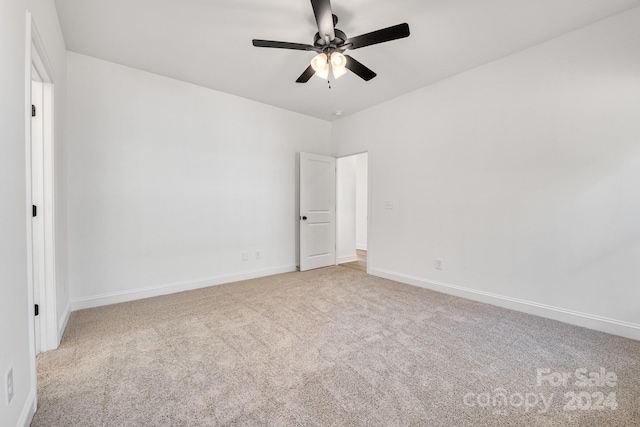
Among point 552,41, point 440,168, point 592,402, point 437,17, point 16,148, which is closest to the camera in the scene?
point 16,148

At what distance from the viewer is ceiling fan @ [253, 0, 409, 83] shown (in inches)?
76.3

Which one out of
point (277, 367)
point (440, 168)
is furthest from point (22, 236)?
point (440, 168)

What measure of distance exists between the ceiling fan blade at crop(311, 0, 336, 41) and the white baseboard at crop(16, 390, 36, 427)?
9.20ft

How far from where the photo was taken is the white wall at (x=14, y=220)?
1.16 metres

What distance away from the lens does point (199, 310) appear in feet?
9.52

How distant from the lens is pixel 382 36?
6.75 ft

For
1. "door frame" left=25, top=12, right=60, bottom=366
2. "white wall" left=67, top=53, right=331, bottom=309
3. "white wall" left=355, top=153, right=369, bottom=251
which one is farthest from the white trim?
"white wall" left=355, top=153, right=369, bottom=251

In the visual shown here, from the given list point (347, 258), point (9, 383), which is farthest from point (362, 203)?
point (9, 383)

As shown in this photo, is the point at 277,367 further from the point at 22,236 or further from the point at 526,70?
the point at 526,70

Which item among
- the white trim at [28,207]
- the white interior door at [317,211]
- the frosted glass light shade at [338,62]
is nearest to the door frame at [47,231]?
the white trim at [28,207]

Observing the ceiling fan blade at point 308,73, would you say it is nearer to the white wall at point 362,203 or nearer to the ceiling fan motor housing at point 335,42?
the ceiling fan motor housing at point 335,42

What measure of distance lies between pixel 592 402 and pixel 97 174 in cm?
456

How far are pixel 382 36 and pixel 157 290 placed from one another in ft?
12.0

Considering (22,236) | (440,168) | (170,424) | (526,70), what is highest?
(526,70)
